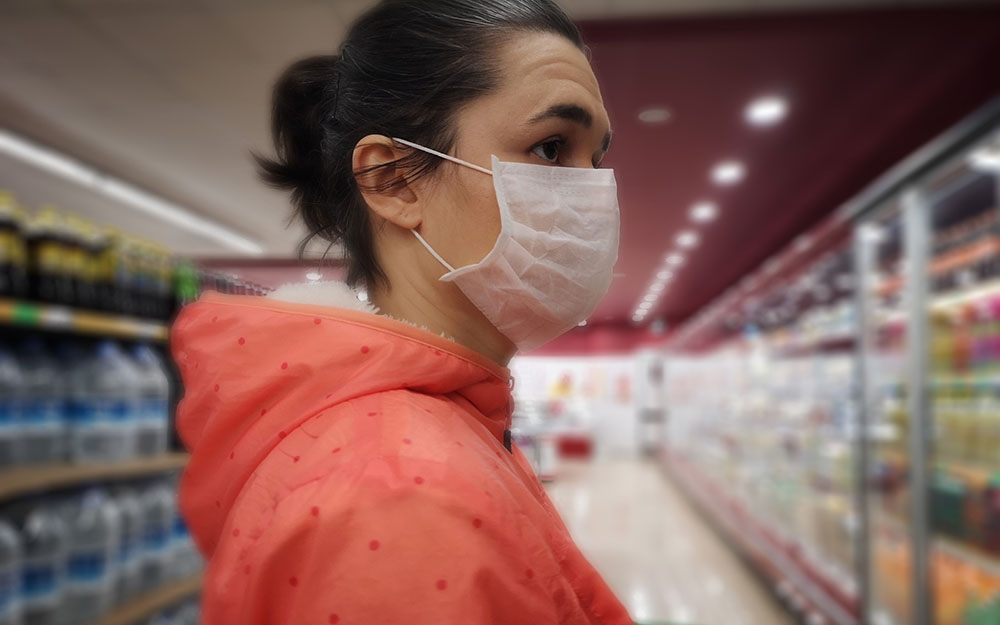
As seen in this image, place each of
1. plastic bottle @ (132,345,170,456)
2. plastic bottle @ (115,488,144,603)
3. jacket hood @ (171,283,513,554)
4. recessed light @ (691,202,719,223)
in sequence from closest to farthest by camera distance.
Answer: jacket hood @ (171,283,513,554) → plastic bottle @ (115,488,144,603) → plastic bottle @ (132,345,170,456) → recessed light @ (691,202,719,223)

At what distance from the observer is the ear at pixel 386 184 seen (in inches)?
29.5

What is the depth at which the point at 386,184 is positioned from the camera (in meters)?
0.76

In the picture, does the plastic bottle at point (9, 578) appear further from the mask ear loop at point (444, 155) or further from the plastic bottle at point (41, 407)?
the mask ear loop at point (444, 155)

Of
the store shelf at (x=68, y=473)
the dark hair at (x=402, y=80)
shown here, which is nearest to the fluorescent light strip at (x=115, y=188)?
the store shelf at (x=68, y=473)

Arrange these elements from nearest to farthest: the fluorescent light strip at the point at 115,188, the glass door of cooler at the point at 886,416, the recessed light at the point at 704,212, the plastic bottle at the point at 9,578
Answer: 1. the plastic bottle at the point at 9,578
2. the glass door of cooler at the point at 886,416
3. the fluorescent light strip at the point at 115,188
4. the recessed light at the point at 704,212

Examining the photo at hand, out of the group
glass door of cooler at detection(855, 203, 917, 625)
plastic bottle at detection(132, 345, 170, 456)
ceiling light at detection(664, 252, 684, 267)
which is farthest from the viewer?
ceiling light at detection(664, 252, 684, 267)

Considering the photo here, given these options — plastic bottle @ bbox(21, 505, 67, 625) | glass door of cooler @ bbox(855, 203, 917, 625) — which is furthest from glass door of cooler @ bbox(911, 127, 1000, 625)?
plastic bottle @ bbox(21, 505, 67, 625)

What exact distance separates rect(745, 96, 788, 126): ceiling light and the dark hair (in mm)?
4052

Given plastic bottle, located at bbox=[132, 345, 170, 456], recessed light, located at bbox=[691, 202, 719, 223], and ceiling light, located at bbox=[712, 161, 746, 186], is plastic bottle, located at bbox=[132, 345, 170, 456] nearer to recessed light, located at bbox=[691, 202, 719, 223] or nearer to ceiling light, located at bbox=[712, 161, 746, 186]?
ceiling light, located at bbox=[712, 161, 746, 186]

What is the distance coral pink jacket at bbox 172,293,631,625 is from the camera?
0.49 meters

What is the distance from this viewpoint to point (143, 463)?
2.49 meters

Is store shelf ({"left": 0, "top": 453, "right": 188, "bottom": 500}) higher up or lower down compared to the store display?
lower down

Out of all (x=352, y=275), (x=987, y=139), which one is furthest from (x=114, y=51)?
(x=987, y=139)

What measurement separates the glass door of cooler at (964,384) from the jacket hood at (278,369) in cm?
258
